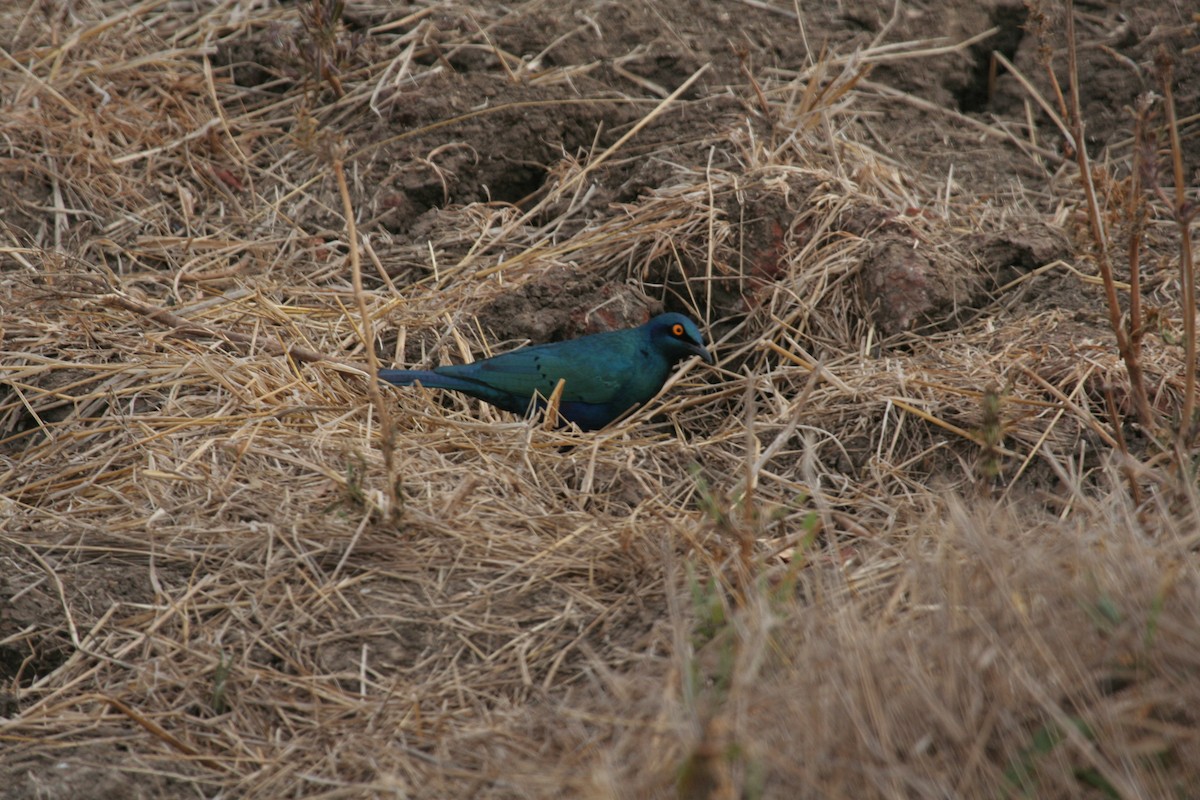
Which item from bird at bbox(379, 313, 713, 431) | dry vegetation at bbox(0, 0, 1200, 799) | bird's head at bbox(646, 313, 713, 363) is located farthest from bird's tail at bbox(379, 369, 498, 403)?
bird's head at bbox(646, 313, 713, 363)

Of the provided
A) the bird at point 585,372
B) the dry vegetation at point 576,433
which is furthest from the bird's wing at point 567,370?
the dry vegetation at point 576,433

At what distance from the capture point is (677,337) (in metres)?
4.94

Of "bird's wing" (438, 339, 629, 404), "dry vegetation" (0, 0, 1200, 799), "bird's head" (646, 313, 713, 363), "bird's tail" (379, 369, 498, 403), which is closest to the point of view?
"dry vegetation" (0, 0, 1200, 799)

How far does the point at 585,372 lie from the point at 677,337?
0.38 meters

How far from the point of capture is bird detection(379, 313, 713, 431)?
468 cm

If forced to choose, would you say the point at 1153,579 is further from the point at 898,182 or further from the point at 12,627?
the point at 898,182

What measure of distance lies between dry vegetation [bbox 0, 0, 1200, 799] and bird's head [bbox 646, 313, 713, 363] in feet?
0.63

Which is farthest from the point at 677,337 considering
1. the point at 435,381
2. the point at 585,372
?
the point at 435,381

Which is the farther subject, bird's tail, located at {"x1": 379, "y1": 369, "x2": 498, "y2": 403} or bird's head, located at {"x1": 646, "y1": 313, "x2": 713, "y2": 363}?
bird's head, located at {"x1": 646, "y1": 313, "x2": 713, "y2": 363}

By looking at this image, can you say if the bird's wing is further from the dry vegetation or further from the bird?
the dry vegetation

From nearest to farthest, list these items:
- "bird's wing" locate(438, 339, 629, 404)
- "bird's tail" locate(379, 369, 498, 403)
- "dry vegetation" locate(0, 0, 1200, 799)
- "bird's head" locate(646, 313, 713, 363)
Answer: "dry vegetation" locate(0, 0, 1200, 799)
"bird's tail" locate(379, 369, 498, 403)
"bird's wing" locate(438, 339, 629, 404)
"bird's head" locate(646, 313, 713, 363)

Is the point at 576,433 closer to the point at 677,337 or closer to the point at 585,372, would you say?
the point at 585,372

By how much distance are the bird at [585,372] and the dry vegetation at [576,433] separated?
14 cm

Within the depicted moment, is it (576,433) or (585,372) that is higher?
(585,372)
